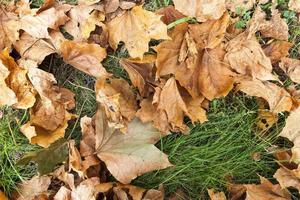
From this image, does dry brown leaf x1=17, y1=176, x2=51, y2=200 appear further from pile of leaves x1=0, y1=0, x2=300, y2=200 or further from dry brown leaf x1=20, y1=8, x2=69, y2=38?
dry brown leaf x1=20, y1=8, x2=69, y2=38

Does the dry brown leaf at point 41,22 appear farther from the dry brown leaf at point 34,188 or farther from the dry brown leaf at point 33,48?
the dry brown leaf at point 34,188

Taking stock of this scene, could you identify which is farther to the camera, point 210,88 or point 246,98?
point 246,98

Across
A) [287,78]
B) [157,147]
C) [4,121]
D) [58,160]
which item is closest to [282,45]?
[287,78]

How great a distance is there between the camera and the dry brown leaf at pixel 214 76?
2072 mm

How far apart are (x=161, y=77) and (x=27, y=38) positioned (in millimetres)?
628

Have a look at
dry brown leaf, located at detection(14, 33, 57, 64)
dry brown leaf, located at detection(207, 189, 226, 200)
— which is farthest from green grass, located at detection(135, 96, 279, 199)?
dry brown leaf, located at detection(14, 33, 57, 64)

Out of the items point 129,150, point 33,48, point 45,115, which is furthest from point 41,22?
point 129,150

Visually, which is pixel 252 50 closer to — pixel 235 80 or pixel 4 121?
pixel 235 80

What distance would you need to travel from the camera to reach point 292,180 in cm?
207

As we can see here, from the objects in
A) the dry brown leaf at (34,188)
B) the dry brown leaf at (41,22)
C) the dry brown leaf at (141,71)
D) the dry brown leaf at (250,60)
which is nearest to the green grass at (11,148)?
the dry brown leaf at (34,188)

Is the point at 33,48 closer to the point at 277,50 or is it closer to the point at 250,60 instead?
the point at 250,60

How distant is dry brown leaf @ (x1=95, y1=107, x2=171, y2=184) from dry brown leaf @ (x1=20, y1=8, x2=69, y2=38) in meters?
0.43

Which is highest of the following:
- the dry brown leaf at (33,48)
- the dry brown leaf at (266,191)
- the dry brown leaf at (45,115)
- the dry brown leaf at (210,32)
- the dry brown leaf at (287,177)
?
the dry brown leaf at (210,32)

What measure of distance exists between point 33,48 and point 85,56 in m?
0.24
